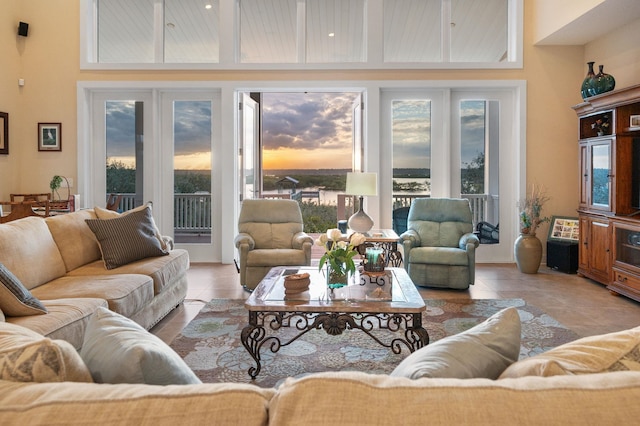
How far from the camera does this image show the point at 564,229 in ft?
19.9

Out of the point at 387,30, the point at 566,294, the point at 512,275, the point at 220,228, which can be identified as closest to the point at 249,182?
the point at 220,228

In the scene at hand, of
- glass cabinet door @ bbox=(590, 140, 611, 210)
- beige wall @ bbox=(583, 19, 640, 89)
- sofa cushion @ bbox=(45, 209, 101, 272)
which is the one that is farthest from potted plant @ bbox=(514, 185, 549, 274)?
sofa cushion @ bbox=(45, 209, 101, 272)

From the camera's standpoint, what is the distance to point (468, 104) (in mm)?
6547

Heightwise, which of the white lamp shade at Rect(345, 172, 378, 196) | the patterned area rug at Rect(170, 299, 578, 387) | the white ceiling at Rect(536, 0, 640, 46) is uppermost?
the white ceiling at Rect(536, 0, 640, 46)

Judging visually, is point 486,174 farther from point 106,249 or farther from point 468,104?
point 106,249

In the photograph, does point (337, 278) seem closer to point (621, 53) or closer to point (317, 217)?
point (621, 53)

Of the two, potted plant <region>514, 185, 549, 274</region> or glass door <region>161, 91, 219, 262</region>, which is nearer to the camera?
potted plant <region>514, 185, 549, 274</region>

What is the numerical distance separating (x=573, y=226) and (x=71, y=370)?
626 cm

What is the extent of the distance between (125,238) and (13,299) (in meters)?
1.46

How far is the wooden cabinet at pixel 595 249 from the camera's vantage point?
5.02 meters

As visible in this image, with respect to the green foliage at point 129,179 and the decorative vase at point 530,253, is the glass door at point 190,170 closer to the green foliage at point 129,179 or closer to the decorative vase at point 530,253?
the green foliage at point 129,179

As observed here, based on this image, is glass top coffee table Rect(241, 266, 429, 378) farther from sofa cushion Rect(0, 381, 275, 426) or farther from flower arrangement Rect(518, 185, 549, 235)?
flower arrangement Rect(518, 185, 549, 235)

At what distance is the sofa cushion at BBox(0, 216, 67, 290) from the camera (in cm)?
298

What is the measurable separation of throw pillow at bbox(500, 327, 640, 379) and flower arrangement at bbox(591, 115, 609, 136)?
17.0 ft
